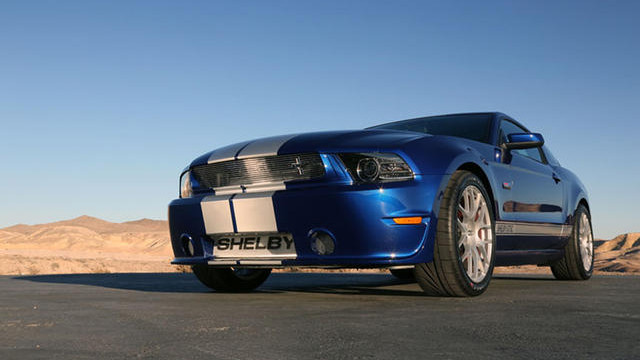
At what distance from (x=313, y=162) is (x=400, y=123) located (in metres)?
2.06

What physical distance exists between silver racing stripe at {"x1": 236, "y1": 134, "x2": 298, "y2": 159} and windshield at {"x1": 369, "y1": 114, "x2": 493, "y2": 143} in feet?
4.98

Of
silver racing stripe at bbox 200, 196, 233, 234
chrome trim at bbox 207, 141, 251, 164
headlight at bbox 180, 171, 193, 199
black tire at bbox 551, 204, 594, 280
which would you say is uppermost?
chrome trim at bbox 207, 141, 251, 164

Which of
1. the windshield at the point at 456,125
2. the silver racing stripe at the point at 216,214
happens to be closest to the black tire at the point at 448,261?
the windshield at the point at 456,125

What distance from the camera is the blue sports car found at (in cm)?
412

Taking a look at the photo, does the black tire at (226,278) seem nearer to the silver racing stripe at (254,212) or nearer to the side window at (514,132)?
the silver racing stripe at (254,212)

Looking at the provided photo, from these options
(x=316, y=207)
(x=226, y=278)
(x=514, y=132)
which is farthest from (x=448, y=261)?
(x=514, y=132)

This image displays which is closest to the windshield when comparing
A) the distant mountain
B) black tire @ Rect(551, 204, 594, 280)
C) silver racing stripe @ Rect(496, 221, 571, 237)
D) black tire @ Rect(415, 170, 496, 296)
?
silver racing stripe @ Rect(496, 221, 571, 237)

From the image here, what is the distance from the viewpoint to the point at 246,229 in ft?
14.7

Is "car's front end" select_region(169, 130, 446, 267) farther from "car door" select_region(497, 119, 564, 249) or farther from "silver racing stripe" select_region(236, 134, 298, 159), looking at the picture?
"car door" select_region(497, 119, 564, 249)

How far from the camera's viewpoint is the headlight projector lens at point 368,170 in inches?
166

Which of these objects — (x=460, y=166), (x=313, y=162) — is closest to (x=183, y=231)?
(x=313, y=162)

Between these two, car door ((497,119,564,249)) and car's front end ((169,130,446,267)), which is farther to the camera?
car door ((497,119,564,249))

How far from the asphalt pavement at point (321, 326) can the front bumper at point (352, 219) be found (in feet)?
0.98

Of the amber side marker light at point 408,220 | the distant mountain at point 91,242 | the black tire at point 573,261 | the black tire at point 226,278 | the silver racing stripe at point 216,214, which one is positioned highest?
the silver racing stripe at point 216,214
